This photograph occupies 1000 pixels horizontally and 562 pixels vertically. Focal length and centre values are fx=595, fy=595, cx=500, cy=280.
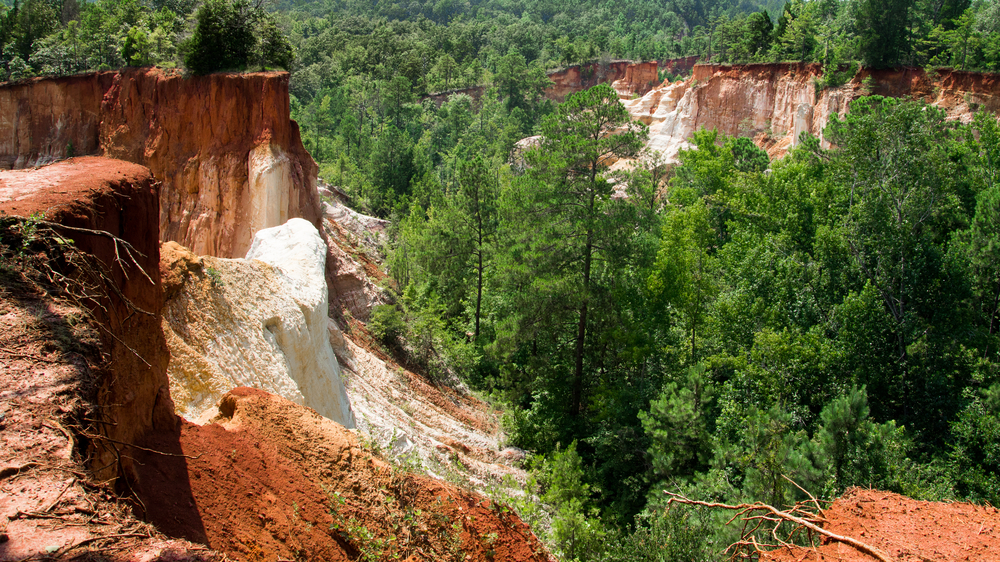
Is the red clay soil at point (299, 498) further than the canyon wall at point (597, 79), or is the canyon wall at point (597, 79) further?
the canyon wall at point (597, 79)

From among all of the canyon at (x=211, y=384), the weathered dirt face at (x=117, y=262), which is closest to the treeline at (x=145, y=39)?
the canyon at (x=211, y=384)

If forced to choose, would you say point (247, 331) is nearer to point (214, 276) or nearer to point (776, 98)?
point (214, 276)

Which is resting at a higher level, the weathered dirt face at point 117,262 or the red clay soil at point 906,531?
the weathered dirt face at point 117,262

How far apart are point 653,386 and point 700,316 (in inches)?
119

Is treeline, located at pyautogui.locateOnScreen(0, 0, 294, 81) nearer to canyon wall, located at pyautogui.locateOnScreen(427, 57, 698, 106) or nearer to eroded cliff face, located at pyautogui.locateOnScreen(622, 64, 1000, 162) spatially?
eroded cliff face, located at pyautogui.locateOnScreen(622, 64, 1000, 162)

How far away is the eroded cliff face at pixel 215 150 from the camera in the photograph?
2019 cm

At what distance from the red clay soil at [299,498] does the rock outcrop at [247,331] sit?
5.48 feet

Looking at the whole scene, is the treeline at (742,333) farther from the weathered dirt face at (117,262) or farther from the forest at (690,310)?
the weathered dirt face at (117,262)

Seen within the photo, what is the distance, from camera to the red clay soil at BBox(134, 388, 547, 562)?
495 centimetres

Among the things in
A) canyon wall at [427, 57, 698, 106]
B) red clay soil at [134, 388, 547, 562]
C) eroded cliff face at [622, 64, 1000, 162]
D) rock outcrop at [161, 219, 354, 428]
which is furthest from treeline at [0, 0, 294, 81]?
canyon wall at [427, 57, 698, 106]

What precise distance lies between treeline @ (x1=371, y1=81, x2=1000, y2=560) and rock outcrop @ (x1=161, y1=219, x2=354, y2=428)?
611cm

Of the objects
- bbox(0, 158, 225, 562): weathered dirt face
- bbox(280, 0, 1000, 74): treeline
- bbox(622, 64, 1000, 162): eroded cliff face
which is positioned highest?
bbox(280, 0, 1000, 74): treeline

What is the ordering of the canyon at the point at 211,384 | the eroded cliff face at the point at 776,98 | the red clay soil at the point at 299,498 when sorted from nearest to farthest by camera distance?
the canyon at the point at 211,384 < the red clay soil at the point at 299,498 < the eroded cliff face at the point at 776,98

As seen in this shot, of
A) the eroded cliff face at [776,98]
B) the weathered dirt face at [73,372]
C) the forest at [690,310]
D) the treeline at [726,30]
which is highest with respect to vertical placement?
the treeline at [726,30]
